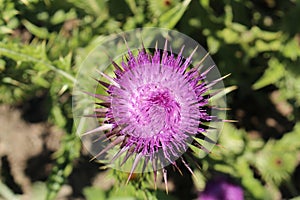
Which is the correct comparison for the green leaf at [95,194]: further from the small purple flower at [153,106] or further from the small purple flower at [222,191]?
the small purple flower at [153,106]

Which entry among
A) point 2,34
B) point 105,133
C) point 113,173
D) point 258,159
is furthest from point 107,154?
point 258,159

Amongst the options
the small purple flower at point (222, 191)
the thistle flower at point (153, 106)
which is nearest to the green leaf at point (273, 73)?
the small purple flower at point (222, 191)

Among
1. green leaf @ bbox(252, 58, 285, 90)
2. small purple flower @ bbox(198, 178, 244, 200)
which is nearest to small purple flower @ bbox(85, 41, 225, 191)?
small purple flower @ bbox(198, 178, 244, 200)

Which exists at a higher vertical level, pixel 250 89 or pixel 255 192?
pixel 250 89

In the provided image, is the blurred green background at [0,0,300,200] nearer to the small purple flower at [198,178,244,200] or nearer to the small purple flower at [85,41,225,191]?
the small purple flower at [198,178,244,200]

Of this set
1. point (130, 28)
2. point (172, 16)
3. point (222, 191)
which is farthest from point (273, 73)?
point (130, 28)

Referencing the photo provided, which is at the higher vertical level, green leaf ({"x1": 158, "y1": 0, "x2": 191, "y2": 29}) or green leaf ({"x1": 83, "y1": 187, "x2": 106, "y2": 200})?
green leaf ({"x1": 158, "y1": 0, "x2": 191, "y2": 29})

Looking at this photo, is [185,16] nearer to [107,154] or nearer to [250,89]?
[250,89]
